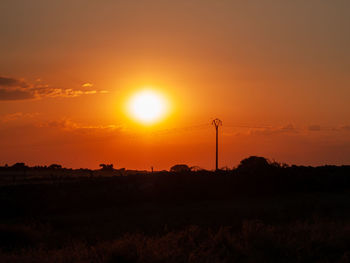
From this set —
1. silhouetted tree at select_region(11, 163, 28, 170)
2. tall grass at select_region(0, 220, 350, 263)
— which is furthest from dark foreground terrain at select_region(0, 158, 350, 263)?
silhouetted tree at select_region(11, 163, 28, 170)

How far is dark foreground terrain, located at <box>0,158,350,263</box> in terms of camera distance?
14.9m

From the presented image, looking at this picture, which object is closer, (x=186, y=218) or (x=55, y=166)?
(x=186, y=218)

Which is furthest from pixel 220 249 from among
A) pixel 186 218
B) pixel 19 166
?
pixel 19 166

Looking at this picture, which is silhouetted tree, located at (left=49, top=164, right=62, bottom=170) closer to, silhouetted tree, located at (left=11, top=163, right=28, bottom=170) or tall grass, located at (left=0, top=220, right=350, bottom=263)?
silhouetted tree, located at (left=11, top=163, right=28, bottom=170)

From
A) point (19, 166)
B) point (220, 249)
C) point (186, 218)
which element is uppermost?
point (19, 166)

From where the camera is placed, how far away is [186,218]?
3419cm

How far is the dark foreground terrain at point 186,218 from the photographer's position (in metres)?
14.9

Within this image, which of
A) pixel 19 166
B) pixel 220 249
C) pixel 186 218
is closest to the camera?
pixel 220 249

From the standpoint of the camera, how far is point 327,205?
39875mm

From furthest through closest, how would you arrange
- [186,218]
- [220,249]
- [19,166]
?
[19,166], [186,218], [220,249]

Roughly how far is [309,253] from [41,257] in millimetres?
7629

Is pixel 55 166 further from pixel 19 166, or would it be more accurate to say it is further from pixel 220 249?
pixel 220 249

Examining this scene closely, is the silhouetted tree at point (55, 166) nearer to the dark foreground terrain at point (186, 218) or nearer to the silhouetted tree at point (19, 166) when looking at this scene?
the silhouetted tree at point (19, 166)

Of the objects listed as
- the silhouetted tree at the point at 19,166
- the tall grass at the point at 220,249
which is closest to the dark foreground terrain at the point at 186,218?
the tall grass at the point at 220,249
